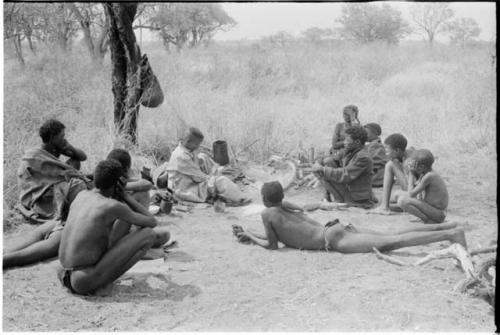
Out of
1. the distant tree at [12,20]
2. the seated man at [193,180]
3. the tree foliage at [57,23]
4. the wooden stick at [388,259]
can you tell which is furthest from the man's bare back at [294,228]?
the tree foliage at [57,23]

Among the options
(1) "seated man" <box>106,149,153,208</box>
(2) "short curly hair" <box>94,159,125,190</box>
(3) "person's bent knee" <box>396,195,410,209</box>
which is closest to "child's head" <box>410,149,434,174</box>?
(3) "person's bent knee" <box>396,195,410,209</box>

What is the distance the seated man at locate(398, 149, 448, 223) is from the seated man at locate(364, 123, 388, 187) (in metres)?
1.55

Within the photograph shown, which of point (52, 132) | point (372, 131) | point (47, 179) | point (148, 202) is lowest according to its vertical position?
point (148, 202)

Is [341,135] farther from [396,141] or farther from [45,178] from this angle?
[45,178]

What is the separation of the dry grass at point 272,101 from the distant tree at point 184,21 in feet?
18.0

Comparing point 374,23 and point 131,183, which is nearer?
point 131,183

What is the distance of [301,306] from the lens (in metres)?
3.60

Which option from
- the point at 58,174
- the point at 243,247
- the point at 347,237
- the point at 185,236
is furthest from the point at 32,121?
the point at 347,237

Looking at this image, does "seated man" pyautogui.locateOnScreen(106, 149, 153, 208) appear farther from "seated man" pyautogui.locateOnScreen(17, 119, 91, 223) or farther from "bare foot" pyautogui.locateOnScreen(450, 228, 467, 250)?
"bare foot" pyautogui.locateOnScreen(450, 228, 467, 250)

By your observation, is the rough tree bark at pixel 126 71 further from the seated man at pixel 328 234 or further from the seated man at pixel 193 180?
the seated man at pixel 328 234

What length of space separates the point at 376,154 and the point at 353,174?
0.95m

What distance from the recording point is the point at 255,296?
3.76 meters

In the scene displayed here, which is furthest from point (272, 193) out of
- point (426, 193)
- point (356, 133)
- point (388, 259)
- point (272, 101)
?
point (272, 101)

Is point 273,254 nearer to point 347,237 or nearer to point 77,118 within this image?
point 347,237
